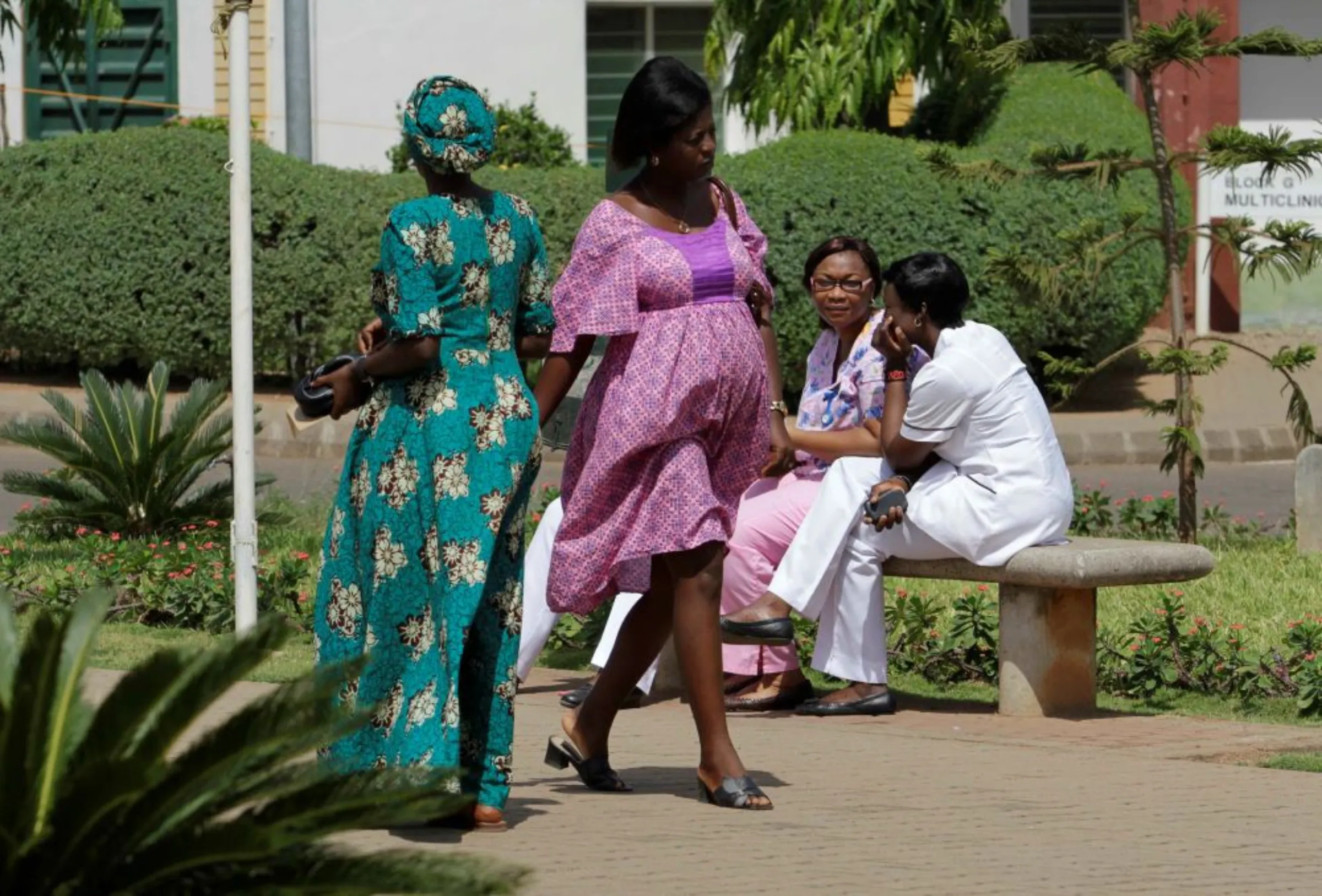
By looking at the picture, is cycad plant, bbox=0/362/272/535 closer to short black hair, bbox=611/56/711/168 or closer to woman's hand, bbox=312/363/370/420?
short black hair, bbox=611/56/711/168

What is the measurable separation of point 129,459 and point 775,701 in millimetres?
4497

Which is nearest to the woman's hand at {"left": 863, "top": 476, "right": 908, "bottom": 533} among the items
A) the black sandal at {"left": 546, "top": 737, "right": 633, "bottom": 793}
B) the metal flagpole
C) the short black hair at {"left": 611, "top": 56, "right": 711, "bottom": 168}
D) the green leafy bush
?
the black sandal at {"left": 546, "top": 737, "right": 633, "bottom": 793}

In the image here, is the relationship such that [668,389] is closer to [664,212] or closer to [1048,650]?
[664,212]

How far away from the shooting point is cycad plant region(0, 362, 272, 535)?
37.0 ft

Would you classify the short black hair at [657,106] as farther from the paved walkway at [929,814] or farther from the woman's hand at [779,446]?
the paved walkway at [929,814]

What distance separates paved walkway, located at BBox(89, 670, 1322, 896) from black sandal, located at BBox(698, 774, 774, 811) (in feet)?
0.14

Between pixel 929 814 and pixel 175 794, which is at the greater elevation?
pixel 175 794

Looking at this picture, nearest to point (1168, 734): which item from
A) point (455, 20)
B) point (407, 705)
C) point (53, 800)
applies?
point (407, 705)

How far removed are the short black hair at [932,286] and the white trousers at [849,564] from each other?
20.8 inches

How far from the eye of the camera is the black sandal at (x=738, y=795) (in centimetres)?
605

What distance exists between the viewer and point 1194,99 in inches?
849

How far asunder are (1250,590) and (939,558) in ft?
9.64

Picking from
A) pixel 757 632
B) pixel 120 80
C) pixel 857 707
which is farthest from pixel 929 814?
pixel 120 80

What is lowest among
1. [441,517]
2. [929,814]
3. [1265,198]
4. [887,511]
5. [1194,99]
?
[929,814]
